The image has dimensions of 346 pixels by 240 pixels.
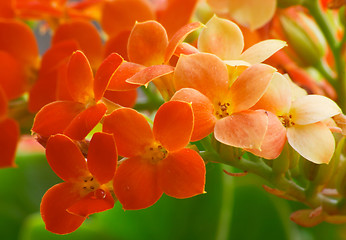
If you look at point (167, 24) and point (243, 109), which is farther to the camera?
point (167, 24)

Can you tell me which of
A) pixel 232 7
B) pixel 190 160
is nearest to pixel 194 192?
pixel 190 160

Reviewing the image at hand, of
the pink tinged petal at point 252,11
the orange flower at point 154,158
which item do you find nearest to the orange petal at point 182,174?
the orange flower at point 154,158

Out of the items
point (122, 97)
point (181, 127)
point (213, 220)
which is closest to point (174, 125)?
point (181, 127)

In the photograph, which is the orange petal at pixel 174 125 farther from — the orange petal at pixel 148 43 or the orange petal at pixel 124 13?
the orange petal at pixel 124 13

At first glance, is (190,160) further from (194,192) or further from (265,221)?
(265,221)

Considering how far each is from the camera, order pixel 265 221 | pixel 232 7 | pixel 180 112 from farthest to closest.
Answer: pixel 265 221 < pixel 232 7 < pixel 180 112

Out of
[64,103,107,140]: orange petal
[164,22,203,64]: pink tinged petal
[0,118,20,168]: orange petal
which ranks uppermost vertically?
[164,22,203,64]: pink tinged petal

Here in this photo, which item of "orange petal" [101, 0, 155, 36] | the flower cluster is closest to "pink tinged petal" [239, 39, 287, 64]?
the flower cluster

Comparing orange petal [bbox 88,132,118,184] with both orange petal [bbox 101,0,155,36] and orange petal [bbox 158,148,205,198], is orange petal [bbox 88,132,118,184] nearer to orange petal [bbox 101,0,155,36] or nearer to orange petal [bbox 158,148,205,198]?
orange petal [bbox 158,148,205,198]
